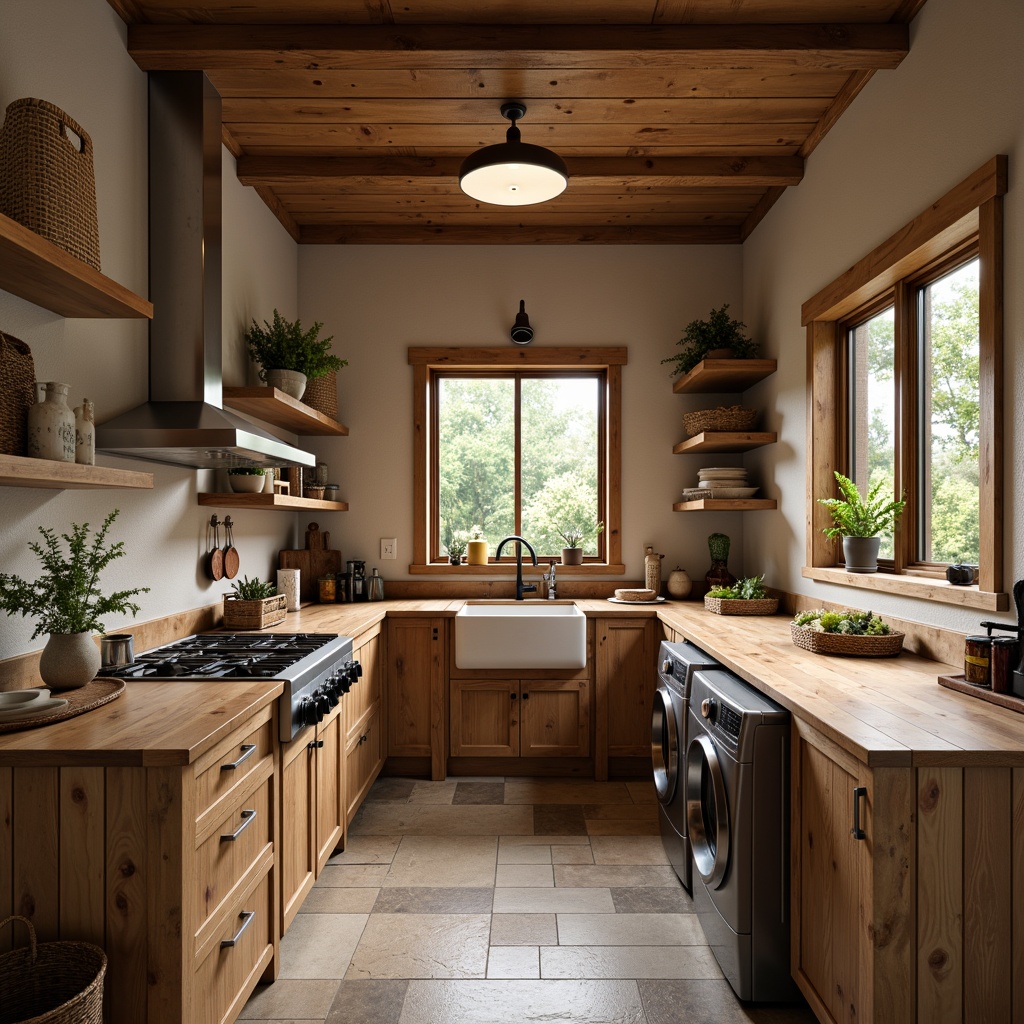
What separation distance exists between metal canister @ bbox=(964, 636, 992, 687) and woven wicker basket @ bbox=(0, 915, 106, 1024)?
79.4 inches

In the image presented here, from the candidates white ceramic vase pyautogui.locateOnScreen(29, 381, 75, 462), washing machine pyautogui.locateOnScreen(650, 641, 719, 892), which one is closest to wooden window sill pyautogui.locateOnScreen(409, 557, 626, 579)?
washing machine pyautogui.locateOnScreen(650, 641, 719, 892)

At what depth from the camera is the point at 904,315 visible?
2.63m

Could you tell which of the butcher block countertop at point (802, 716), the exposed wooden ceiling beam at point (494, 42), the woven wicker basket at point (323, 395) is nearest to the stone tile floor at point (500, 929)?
A: the butcher block countertop at point (802, 716)

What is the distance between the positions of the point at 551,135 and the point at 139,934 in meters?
3.15

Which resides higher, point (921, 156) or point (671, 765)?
point (921, 156)

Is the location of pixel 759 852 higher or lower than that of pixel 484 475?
lower

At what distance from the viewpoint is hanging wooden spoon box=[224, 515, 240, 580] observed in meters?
3.12

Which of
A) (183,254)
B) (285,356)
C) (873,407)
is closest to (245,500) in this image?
(285,356)

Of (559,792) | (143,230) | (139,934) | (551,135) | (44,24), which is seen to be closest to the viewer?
(139,934)

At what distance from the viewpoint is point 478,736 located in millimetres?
3654

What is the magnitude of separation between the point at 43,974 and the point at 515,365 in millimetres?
3462

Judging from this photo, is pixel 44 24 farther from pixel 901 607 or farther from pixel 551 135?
pixel 901 607

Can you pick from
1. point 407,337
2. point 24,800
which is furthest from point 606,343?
point 24,800

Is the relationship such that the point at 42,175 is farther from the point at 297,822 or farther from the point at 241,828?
the point at 297,822
